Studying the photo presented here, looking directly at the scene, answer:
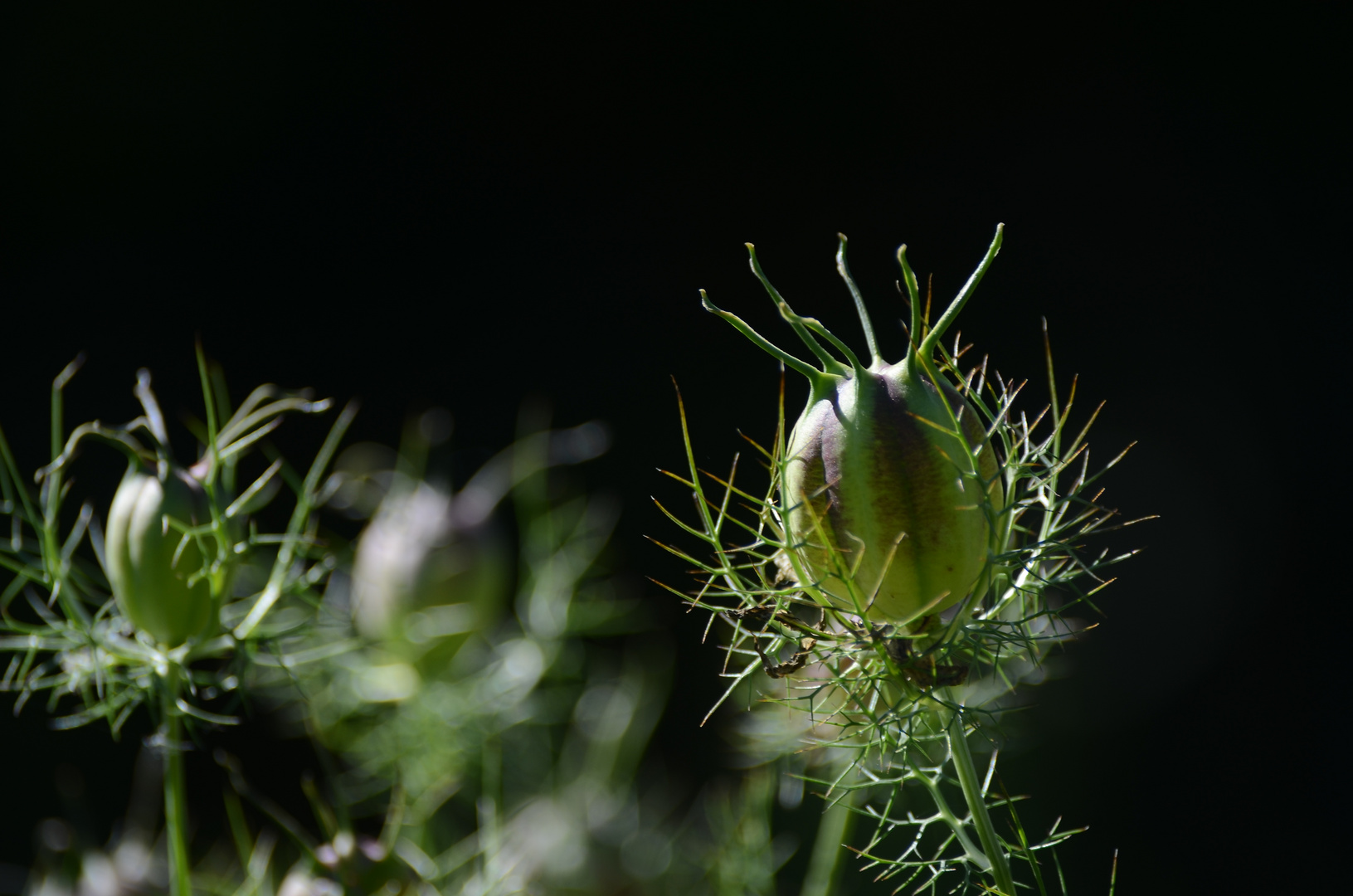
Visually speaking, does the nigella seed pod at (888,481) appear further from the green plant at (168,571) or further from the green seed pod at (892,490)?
the green plant at (168,571)

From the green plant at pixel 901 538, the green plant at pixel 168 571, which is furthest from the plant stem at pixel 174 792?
the green plant at pixel 901 538

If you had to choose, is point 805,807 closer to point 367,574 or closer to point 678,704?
point 678,704

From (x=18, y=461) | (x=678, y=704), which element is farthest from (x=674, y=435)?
(x=18, y=461)

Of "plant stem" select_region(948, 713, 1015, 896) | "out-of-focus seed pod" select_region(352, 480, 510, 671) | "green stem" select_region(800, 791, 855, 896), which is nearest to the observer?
"plant stem" select_region(948, 713, 1015, 896)

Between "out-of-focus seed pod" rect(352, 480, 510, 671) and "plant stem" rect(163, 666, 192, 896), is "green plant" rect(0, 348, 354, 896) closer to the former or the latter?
"plant stem" rect(163, 666, 192, 896)

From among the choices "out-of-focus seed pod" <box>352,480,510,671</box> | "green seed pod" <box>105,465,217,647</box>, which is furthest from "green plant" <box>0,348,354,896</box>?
"out-of-focus seed pod" <box>352,480,510,671</box>

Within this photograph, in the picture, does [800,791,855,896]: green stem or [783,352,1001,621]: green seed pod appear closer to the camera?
[783,352,1001,621]: green seed pod

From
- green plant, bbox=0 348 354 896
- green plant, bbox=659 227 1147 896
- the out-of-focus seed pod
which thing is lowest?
the out-of-focus seed pod
